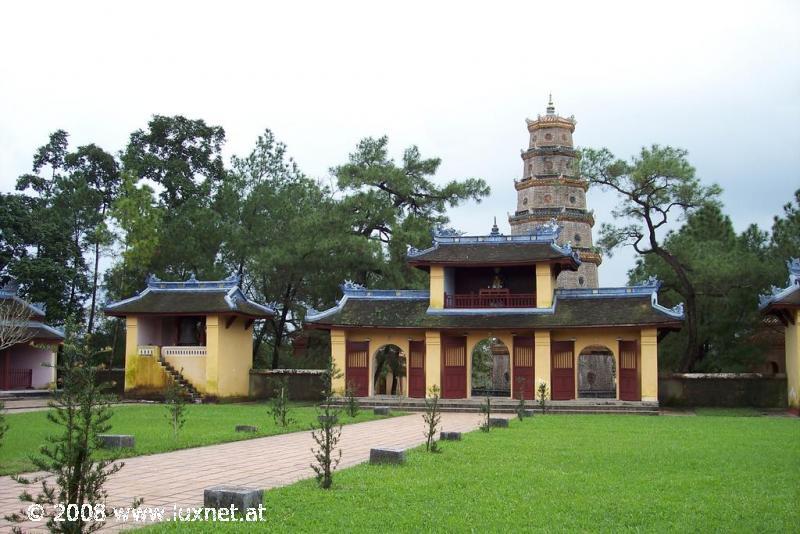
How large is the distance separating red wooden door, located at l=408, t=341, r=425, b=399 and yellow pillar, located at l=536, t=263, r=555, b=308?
15.6 feet

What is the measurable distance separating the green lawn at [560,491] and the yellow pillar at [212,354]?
1788 cm

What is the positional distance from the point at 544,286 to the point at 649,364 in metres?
4.65

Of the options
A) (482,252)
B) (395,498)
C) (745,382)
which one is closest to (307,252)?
(482,252)

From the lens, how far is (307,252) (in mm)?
35875

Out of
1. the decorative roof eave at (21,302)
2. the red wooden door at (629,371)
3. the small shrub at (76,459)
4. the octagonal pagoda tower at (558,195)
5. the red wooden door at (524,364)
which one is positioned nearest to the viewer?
the small shrub at (76,459)

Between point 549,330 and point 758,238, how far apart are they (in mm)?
16071

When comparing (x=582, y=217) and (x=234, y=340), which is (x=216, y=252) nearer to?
(x=234, y=340)

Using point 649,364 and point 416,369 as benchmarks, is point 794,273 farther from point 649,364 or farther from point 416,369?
point 416,369

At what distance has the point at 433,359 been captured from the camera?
30.7 m

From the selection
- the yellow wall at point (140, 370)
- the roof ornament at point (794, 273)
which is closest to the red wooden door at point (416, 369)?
the yellow wall at point (140, 370)

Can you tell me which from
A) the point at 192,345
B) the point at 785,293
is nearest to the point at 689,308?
the point at 785,293

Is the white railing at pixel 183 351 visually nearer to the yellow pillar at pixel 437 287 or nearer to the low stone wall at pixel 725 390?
the yellow pillar at pixel 437 287

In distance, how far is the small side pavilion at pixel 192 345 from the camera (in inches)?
1247

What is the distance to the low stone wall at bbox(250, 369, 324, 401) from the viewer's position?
33031 millimetres
